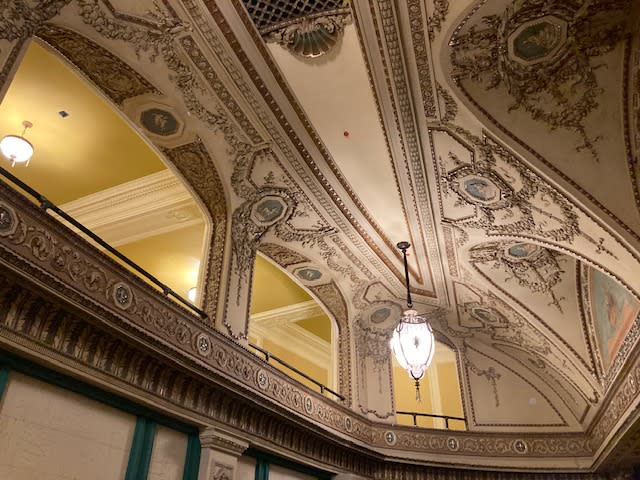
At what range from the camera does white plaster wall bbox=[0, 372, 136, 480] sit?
359cm

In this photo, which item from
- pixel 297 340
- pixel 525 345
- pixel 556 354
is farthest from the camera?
pixel 297 340

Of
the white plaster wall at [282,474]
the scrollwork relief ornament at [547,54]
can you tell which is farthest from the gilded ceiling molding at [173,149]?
the scrollwork relief ornament at [547,54]

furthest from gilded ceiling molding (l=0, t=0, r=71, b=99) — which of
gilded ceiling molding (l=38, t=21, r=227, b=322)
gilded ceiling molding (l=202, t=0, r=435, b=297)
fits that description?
gilded ceiling molding (l=202, t=0, r=435, b=297)

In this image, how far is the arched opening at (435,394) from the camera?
1032cm

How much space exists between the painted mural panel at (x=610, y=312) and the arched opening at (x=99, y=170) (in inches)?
193

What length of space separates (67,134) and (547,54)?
5.38 meters

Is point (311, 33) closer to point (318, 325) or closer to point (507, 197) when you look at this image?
point (507, 197)

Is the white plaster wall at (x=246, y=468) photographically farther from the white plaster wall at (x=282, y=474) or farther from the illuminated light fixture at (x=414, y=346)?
the illuminated light fixture at (x=414, y=346)

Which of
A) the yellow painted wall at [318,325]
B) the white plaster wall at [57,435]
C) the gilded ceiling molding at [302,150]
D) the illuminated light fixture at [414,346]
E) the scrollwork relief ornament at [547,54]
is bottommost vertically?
the white plaster wall at [57,435]

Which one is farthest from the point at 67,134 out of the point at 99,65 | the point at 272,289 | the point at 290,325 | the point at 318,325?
the point at 318,325

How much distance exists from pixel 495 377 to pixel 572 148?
5329 millimetres

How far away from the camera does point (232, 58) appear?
495cm

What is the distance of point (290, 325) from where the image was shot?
1052 cm

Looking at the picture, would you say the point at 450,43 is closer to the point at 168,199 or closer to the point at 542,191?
the point at 542,191
